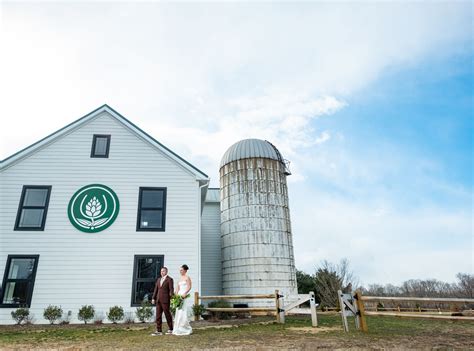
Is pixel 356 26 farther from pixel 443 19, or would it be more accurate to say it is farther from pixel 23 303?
pixel 23 303

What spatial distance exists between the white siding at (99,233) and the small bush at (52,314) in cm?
30

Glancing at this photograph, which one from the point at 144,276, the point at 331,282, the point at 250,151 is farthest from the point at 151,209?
the point at 331,282

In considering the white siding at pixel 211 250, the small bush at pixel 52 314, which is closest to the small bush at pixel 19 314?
the small bush at pixel 52 314

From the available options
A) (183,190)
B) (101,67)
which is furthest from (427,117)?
(101,67)

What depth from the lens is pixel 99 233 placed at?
40.6 feet

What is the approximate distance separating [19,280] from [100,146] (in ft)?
20.0

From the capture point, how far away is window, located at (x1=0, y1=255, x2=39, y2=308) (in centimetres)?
1133

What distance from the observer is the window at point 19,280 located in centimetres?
1133

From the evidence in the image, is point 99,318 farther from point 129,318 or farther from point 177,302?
point 177,302

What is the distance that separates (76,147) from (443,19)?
50.5ft

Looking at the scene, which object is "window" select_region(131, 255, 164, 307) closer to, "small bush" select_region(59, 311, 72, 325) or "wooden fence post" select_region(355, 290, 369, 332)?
"small bush" select_region(59, 311, 72, 325)

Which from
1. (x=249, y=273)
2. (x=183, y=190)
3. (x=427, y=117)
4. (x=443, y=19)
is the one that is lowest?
(x=249, y=273)

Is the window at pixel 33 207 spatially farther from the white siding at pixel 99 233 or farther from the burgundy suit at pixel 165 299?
the burgundy suit at pixel 165 299

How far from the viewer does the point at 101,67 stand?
11.5 metres
